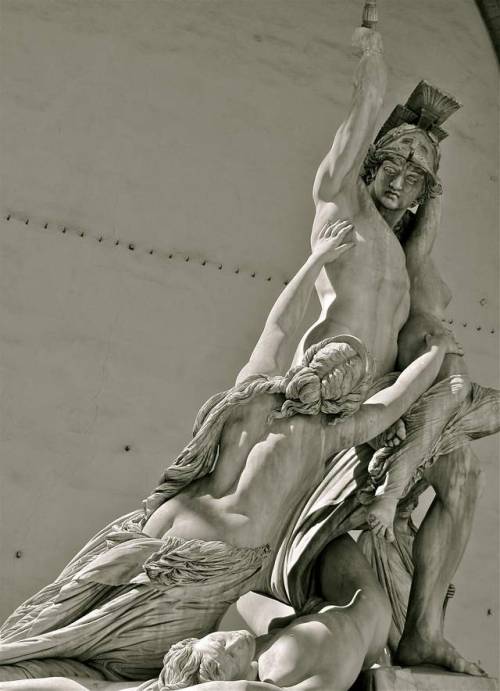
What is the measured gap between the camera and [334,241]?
6.00 m

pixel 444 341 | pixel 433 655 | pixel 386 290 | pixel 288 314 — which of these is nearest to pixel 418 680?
pixel 433 655

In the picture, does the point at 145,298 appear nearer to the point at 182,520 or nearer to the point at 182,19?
the point at 182,19

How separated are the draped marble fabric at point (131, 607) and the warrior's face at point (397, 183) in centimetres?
163

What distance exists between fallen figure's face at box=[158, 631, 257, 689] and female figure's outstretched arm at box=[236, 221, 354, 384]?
107 cm

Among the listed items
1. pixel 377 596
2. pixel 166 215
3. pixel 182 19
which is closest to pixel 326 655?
pixel 377 596

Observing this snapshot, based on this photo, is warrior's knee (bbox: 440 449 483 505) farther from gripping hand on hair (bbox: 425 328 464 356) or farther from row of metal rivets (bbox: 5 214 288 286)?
row of metal rivets (bbox: 5 214 288 286)

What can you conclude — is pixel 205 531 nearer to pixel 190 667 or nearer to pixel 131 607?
pixel 131 607

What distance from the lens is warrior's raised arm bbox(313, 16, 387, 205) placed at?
20.0 feet

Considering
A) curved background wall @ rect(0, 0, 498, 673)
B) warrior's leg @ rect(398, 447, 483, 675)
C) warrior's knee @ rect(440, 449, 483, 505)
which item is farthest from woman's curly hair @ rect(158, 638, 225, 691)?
curved background wall @ rect(0, 0, 498, 673)

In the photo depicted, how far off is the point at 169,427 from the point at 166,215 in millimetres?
1276

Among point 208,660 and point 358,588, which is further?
point 358,588

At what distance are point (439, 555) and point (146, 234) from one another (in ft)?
12.7

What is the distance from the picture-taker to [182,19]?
9.52 m

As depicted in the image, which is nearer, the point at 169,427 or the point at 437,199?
the point at 437,199
